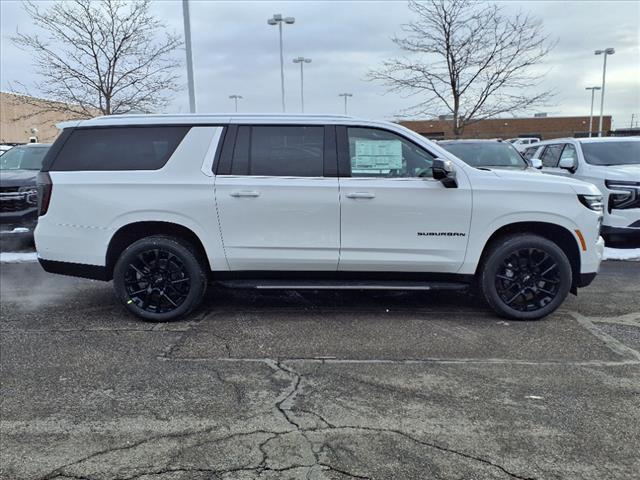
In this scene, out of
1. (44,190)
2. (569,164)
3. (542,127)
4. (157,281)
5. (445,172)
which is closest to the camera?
(445,172)

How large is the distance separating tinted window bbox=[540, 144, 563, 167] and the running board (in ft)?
21.1

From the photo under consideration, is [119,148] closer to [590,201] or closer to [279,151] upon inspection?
[279,151]

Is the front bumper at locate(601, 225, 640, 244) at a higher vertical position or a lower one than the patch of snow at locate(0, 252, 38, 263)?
higher

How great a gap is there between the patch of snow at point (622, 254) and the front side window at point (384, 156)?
4757mm

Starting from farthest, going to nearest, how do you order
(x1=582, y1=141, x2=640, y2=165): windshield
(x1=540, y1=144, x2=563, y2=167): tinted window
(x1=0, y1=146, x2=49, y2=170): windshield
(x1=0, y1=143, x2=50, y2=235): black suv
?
1. (x1=540, y1=144, x2=563, y2=167): tinted window
2. (x1=0, y1=146, x2=49, y2=170): windshield
3. (x1=582, y1=141, x2=640, y2=165): windshield
4. (x1=0, y1=143, x2=50, y2=235): black suv

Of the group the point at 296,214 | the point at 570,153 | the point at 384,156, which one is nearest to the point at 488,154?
the point at 570,153

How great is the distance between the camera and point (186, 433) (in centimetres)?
327

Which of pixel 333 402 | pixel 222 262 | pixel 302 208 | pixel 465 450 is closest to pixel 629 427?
pixel 465 450

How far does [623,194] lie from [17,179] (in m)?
9.49

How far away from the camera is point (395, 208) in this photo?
16.6ft

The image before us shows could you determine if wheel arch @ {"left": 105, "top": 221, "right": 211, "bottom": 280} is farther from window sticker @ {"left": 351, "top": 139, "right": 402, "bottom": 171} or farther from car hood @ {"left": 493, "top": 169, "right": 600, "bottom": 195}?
car hood @ {"left": 493, "top": 169, "right": 600, "bottom": 195}

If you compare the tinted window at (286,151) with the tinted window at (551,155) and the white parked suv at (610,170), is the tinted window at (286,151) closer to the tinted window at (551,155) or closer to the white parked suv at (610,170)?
the white parked suv at (610,170)

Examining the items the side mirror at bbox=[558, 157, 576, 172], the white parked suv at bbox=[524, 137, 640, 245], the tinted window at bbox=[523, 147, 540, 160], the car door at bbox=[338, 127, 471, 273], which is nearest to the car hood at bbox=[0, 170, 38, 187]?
the car door at bbox=[338, 127, 471, 273]

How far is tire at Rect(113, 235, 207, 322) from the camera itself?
519 cm
